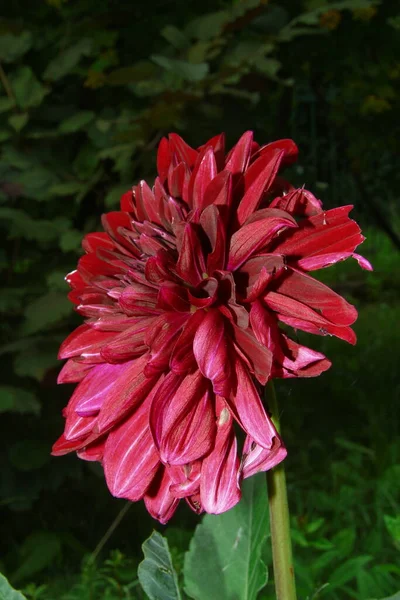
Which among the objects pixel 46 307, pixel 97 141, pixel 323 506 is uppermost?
pixel 97 141

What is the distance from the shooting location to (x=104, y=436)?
0.43m

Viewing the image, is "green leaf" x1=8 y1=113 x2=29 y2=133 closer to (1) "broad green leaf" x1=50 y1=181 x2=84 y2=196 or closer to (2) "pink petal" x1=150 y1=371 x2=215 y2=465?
(1) "broad green leaf" x1=50 y1=181 x2=84 y2=196

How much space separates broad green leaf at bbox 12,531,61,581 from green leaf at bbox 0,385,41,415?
32cm

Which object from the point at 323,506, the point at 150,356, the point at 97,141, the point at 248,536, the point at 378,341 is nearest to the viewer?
the point at 150,356

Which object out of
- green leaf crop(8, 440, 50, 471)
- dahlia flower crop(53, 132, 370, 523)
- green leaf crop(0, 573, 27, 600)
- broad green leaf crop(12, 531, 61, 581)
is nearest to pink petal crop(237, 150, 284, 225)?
dahlia flower crop(53, 132, 370, 523)

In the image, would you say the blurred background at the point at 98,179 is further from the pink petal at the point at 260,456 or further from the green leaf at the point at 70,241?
the pink petal at the point at 260,456

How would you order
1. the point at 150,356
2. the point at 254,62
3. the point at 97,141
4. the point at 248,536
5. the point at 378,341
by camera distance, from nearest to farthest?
the point at 150,356 → the point at 248,536 → the point at 254,62 → the point at 97,141 → the point at 378,341

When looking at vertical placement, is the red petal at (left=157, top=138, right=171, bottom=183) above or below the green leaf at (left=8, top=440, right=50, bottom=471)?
above

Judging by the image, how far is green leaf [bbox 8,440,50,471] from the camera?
44.6 inches

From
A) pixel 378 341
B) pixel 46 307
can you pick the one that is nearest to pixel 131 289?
pixel 46 307

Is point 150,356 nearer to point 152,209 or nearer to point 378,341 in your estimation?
point 152,209

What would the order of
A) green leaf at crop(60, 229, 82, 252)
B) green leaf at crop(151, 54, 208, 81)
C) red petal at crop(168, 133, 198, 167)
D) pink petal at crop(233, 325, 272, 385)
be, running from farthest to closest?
green leaf at crop(60, 229, 82, 252) < green leaf at crop(151, 54, 208, 81) < red petal at crop(168, 133, 198, 167) < pink petal at crop(233, 325, 272, 385)

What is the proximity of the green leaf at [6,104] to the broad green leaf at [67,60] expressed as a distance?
0.06 metres

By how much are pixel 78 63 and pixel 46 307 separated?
0.39m
